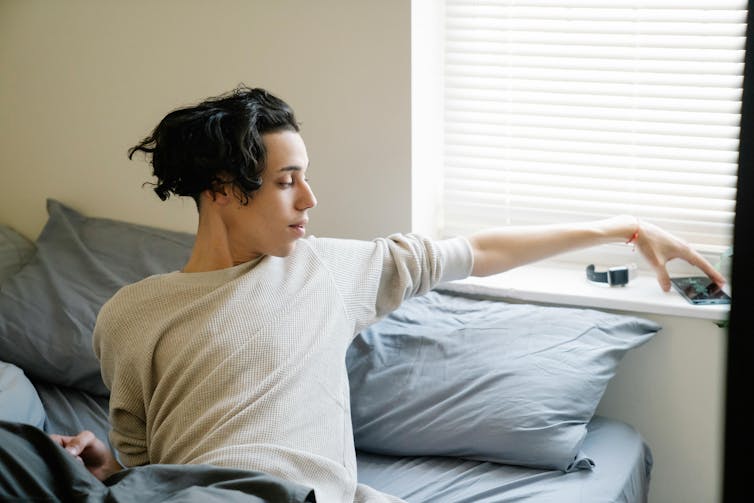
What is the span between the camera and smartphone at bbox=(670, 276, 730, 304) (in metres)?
1.96

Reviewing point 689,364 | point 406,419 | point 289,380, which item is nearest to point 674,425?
point 689,364

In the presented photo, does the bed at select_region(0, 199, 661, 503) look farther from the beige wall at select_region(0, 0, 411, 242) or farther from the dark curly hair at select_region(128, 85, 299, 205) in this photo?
the dark curly hair at select_region(128, 85, 299, 205)

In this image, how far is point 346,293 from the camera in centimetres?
165

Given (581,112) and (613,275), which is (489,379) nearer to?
(613,275)

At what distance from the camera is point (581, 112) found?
7.13 ft

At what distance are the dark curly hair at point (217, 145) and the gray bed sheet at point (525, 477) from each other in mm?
Result: 632

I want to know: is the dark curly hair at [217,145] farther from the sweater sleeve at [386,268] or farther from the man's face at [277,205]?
the sweater sleeve at [386,268]

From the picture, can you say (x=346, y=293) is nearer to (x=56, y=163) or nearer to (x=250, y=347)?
(x=250, y=347)

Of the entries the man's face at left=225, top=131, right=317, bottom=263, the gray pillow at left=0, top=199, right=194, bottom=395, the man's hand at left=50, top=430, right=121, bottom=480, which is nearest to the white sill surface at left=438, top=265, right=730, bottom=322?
the man's face at left=225, top=131, right=317, bottom=263

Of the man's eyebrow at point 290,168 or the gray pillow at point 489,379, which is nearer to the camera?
the man's eyebrow at point 290,168

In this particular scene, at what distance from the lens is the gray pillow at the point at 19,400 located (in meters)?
2.03

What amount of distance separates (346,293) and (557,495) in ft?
1.68

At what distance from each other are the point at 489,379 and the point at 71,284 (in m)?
1.11

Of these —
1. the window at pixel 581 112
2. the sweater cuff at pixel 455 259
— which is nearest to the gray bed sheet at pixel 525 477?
the sweater cuff at pixel 455 259
